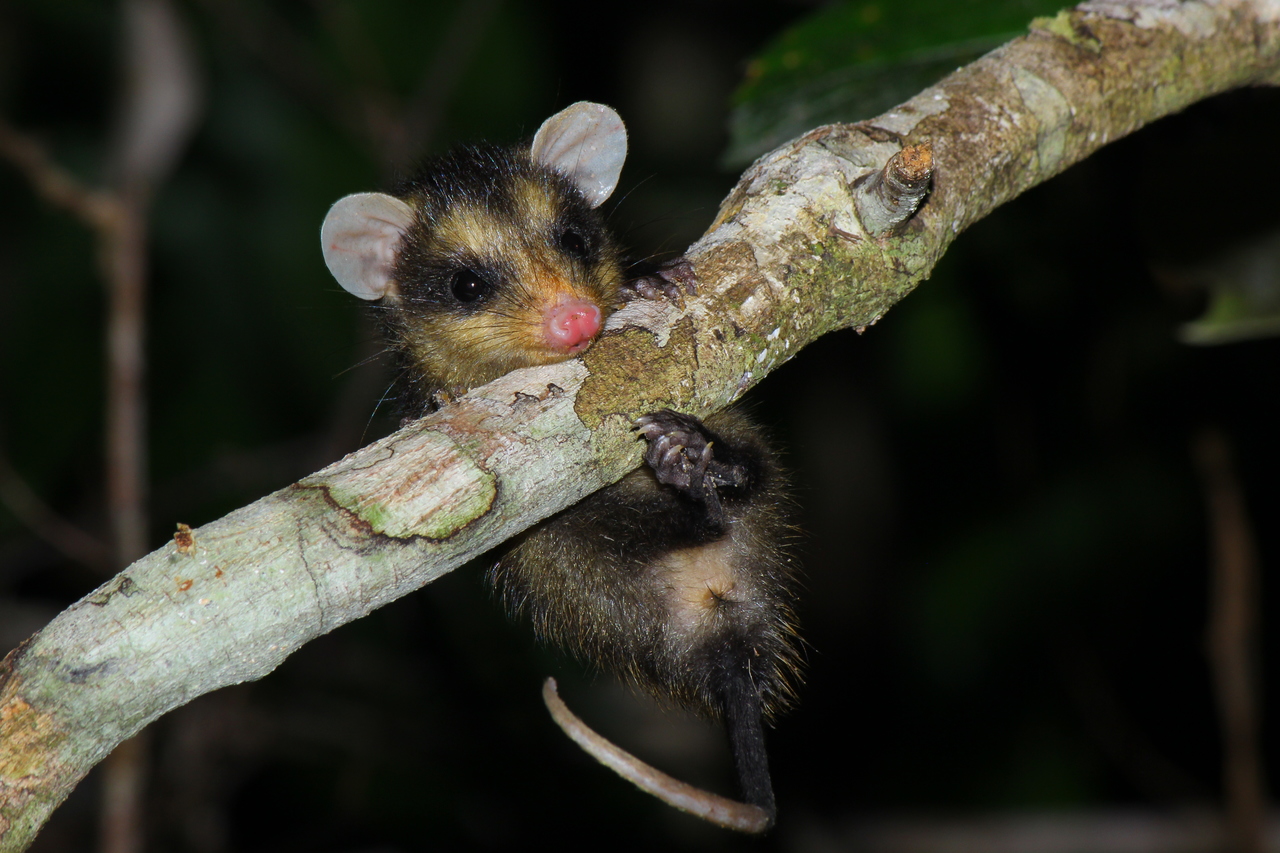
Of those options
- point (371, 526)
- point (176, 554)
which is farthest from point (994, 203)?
point (176, 554)

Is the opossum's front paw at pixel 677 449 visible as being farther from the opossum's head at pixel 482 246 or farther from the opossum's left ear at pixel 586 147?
the opossum's left ear at pixel 586 147

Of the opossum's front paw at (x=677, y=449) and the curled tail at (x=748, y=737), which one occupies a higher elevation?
the opossum's front paw at (x=677, y=449)

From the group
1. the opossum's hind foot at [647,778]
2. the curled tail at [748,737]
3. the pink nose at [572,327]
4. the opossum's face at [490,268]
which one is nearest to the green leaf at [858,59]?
the opossum's face at [490,268]

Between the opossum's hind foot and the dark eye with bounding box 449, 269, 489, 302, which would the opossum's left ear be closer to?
the dark eye with bounding box 449, 269, 489, 302

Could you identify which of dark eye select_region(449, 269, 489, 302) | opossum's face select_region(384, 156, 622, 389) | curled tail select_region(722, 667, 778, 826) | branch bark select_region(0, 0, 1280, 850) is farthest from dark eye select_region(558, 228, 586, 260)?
curled tail select_region(722, 667, 778, 826)

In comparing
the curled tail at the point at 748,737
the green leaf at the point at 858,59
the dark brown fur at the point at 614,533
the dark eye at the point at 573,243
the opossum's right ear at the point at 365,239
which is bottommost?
the curled tail at the point at 748,737

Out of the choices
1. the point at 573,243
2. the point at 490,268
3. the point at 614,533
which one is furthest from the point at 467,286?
the point at 614,533
